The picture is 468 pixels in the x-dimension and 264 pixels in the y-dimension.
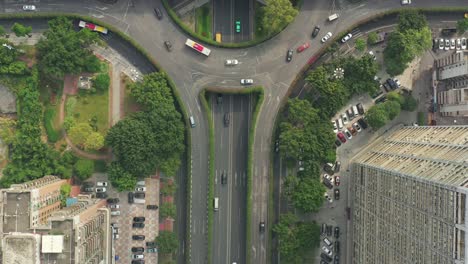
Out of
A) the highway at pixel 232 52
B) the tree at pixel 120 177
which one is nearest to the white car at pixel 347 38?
the highway at pixel 232 52

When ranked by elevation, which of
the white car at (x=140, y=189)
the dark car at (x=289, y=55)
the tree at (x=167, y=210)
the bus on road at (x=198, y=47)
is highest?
the bus on road at (x=198, y=47)

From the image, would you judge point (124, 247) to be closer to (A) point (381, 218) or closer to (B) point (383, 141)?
(A) point (381, 218)

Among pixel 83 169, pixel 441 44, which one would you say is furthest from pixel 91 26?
pixel 441 44

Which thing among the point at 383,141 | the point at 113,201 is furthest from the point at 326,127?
the point at 113,201

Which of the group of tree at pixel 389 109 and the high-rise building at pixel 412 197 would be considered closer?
the high-rise building at pixel 412 197

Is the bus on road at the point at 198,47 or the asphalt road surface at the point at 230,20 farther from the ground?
the asphalt road surface at the point at 230,20

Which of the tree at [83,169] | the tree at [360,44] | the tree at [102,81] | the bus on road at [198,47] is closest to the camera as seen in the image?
the tree at [83,169]

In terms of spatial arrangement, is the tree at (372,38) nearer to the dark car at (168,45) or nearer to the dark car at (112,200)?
the dark car at (168,45)

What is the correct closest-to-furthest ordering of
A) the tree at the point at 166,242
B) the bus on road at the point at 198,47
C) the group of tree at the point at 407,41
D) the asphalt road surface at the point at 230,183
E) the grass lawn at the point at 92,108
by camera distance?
the group of tree at the point at 407,41, the tree at the point at 166,242, the bus on road at the point at 198,47, the grass lawn at the point at 92,108, the asphalt road surface at the point at 230,183
